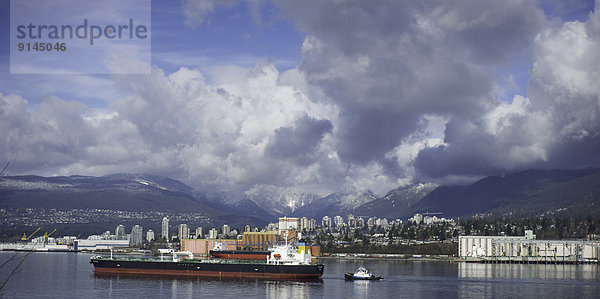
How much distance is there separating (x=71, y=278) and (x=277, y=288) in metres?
38.6

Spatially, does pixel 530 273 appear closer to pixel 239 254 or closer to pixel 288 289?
pixel 288 289

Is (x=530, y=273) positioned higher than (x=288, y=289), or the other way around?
(x=288, y=289)

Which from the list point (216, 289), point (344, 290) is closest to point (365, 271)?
point (344, 290)

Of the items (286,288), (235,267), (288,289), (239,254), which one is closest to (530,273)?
(235,267)

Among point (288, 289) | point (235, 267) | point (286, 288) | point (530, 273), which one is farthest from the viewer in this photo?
point (530, 273)

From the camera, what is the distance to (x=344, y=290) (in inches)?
3290

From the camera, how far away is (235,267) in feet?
335

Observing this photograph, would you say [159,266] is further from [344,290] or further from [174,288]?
[344,290]

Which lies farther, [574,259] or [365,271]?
[574,259]

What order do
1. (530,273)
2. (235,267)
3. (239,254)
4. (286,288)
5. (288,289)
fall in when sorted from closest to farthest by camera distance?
(288,289), (286,288), (235,267), (530,273), (239,254)

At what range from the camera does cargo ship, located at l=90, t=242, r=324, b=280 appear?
97.8 m

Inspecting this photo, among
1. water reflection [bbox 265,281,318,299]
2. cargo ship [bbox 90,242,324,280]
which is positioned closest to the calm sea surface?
water reflection [bbox 265,281,318,299]

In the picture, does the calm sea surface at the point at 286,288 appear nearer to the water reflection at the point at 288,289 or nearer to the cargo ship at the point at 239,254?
the water reflection at the point at 288,289

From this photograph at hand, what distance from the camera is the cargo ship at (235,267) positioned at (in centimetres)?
9775
